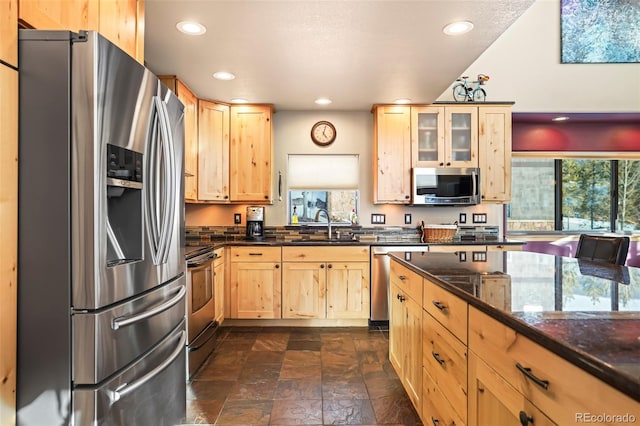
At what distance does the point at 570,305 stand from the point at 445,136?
10.4ft

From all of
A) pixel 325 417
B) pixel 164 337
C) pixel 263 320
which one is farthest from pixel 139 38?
pixel 263 320

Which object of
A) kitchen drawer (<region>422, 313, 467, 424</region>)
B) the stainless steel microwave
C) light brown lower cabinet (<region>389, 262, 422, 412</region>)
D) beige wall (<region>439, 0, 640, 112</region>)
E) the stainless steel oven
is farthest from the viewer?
beige wall (<region>439, 0, 640, 112</region>)

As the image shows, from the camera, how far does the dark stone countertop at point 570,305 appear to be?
67 centimetres

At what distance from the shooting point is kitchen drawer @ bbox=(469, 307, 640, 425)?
0.64 metres

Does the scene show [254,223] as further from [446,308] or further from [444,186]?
[446,308]

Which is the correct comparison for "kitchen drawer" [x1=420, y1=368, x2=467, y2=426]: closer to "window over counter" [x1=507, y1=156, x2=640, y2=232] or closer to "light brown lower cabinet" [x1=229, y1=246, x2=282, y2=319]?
"light brown lower cabinet" [x1=229, y1=246, x2=282, y2=319]

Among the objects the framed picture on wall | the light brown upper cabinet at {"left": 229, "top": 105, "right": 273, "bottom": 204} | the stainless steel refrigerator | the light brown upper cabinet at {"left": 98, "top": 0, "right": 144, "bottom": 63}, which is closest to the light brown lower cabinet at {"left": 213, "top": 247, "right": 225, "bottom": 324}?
the light brown upper cabinet at {"left": 229, "top": 105, "right": 273, "bottom": 204}

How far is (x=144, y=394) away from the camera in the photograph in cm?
140

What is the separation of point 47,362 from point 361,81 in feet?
9.63

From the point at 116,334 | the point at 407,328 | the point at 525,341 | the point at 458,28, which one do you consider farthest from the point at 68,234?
the point at 458,28

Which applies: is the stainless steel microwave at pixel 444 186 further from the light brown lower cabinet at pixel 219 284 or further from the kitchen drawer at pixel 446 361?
the kitchen drawer at pixel 446 361

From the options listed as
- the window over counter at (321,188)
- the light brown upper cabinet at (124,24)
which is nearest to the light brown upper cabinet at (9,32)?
the light brown upper cabinet at (124,24)

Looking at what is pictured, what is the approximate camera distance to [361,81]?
319cm

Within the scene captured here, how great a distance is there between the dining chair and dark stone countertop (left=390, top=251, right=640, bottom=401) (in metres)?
0.35
